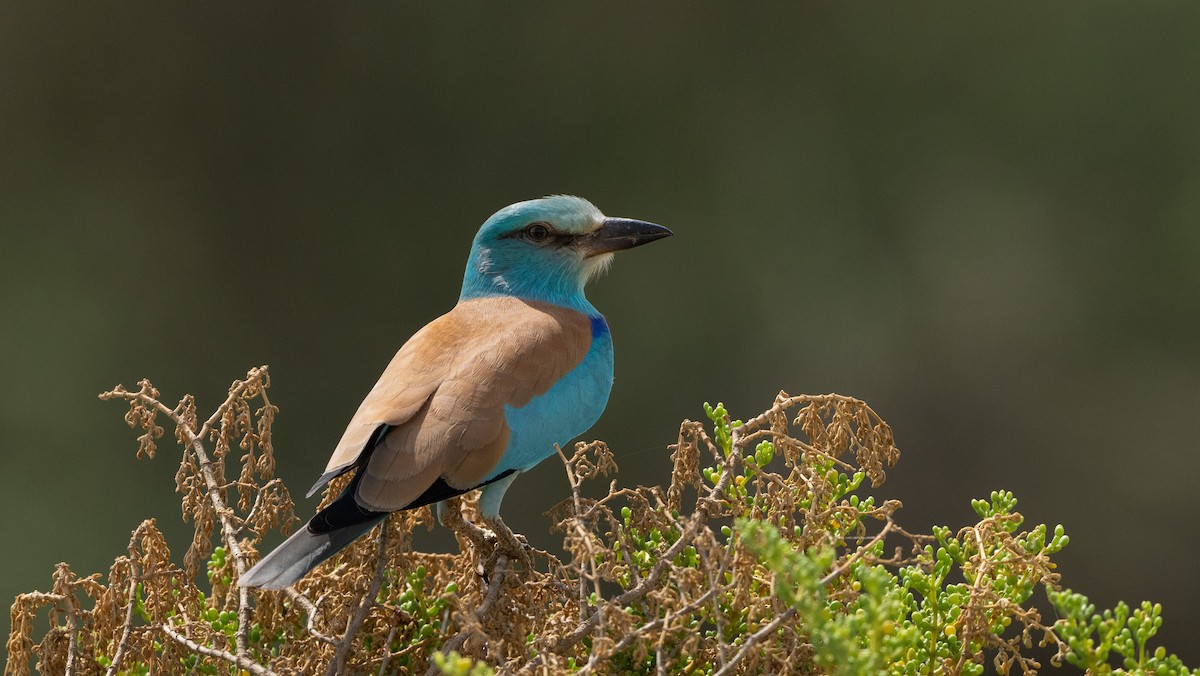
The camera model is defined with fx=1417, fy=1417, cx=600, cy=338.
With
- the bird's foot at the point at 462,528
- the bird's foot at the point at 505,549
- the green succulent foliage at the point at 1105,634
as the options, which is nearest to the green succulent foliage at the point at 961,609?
the green succulent foliage at the point at 1105,634

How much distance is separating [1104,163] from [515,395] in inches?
158

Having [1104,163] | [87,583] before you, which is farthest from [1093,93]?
[87,583]

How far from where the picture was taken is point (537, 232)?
257cm

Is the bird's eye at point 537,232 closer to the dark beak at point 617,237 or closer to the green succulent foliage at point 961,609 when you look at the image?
the dark beak at point 617,237

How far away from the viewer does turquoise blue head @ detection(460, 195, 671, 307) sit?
2.55 m

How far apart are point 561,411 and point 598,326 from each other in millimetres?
323

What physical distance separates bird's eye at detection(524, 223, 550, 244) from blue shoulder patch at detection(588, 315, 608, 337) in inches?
7.8

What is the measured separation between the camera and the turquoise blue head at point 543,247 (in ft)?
8.36

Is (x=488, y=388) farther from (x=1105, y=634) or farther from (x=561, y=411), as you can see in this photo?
(x=1105, y=634)

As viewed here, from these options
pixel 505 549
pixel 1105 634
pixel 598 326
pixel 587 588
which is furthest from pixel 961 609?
pixel 598 326

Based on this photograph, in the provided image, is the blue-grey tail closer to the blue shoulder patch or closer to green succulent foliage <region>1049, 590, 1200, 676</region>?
the blue shoulder patch

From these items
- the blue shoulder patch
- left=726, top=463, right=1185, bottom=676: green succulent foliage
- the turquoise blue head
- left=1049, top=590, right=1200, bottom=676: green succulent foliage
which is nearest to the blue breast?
the blue shoulder patch

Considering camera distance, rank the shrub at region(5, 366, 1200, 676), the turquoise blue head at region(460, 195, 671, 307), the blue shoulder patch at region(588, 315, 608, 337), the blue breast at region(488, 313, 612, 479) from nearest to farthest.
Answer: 1. the shrub at region(5, 366, 1200, 676)
2. the blue breast at region(488, 313, 612, 479)
3. the blue shoulder patch at region(588, 315, 608, 337)
4. the turquoise blue head at region(460, 195, 671, 307)

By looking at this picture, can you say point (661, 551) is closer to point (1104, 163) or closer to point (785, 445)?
point (785, 445)
